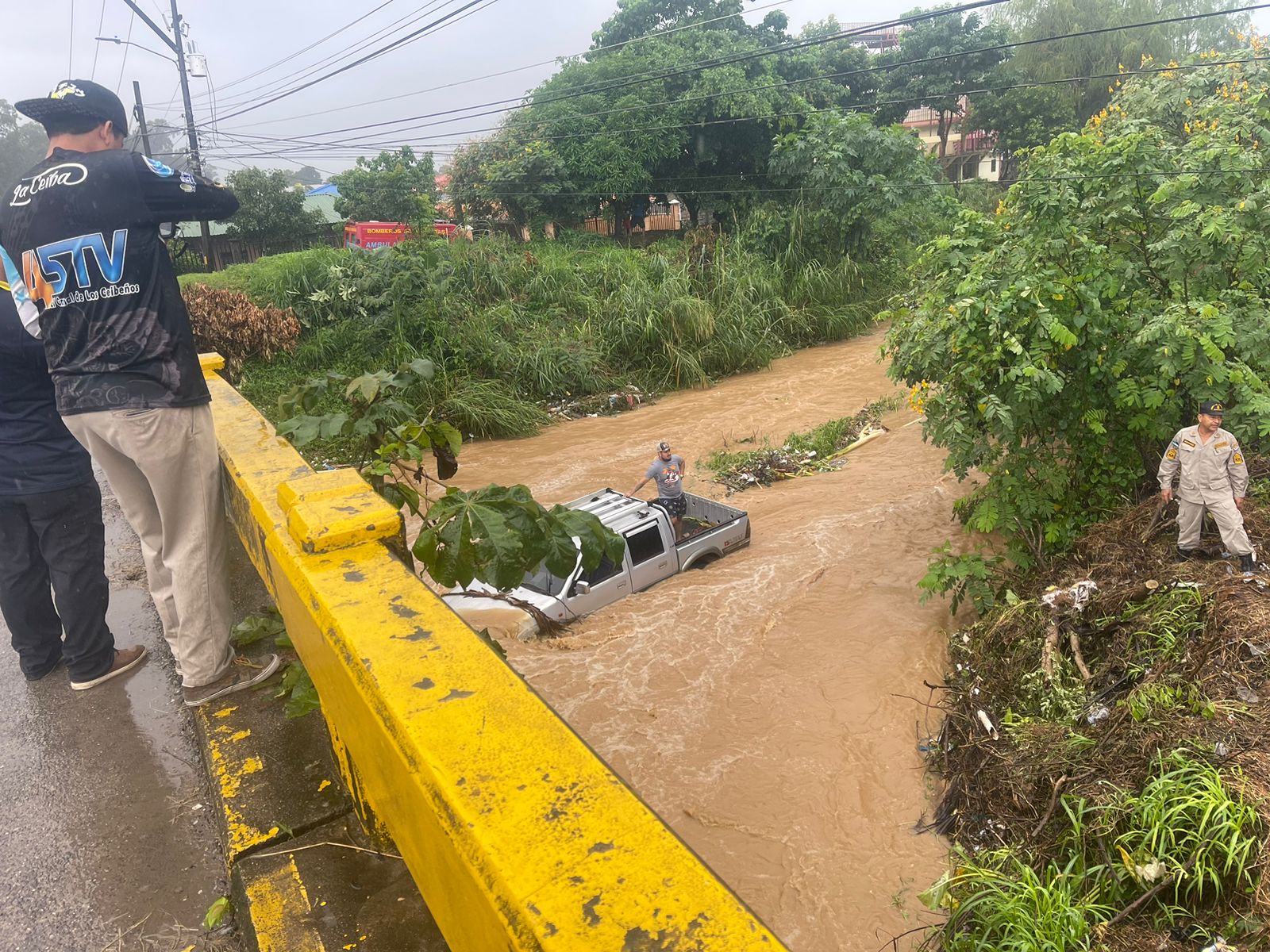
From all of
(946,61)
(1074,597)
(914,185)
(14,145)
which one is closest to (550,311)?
(914,185)

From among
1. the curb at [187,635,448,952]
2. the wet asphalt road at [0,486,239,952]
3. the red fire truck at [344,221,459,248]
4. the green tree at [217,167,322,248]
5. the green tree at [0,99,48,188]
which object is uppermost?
the green tree at [0,99,48,188]

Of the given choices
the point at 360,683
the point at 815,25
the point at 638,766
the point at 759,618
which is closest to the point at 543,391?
the point at 759,618

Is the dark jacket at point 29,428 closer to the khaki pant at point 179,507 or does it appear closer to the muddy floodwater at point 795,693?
the khaki pant at point 179,507

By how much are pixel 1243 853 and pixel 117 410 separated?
16.0 feet

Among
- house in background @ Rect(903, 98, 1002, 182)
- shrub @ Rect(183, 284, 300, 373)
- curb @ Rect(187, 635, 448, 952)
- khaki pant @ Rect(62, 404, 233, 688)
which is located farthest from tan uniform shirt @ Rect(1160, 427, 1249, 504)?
house in background @ Rect(903, 98, 1002, 182)

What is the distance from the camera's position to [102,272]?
8.17 feet

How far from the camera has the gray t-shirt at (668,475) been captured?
9414 millimetres

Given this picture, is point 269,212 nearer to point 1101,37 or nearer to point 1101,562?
point 1101,562

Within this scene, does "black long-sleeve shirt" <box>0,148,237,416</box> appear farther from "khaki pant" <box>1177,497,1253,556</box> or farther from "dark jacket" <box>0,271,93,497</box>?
"khaki pant" <box>1177,497,1253,556</box>

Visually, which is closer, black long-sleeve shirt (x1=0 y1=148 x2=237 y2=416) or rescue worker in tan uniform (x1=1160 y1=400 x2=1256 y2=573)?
black long-sleeve shirt (x1=0 y1=148 x2=237 y2=416)

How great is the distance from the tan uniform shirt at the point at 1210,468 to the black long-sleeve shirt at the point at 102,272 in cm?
613

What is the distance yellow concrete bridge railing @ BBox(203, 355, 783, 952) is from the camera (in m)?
1.08

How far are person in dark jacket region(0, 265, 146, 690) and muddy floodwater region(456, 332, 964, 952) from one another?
9.97 feet

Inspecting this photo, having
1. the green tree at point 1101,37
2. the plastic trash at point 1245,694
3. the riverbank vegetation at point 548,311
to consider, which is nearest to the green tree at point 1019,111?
the green tree at point 1101,37
